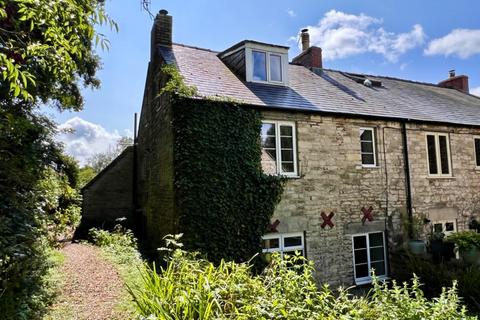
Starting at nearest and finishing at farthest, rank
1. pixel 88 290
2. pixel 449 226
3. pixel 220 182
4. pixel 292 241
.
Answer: pixel 88 290
pixel 220 182
pixel 292 241
pixel 449 226

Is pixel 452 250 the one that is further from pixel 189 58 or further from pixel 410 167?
pixel 189 58

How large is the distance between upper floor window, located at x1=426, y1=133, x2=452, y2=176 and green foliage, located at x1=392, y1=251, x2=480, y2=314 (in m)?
Result: 3.88

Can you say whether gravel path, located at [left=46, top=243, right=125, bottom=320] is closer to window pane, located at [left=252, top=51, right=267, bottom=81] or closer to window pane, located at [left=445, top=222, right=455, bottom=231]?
window pane, located at [left=252, top=51, right=267, bottom=81]

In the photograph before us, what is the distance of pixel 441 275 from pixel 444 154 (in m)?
5.62

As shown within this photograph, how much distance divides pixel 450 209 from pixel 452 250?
2.18 meters

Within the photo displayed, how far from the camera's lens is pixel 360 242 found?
11.6 m

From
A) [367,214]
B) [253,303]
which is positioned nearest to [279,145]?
[367,214]

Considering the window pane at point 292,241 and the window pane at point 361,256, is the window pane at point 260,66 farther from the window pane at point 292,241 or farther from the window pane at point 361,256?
the window pane at point 361,256

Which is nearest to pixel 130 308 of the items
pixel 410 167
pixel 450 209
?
pixel 410 167

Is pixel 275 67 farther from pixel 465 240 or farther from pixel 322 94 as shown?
pixel 465 240

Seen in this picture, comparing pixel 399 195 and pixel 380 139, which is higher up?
pixel 380 139

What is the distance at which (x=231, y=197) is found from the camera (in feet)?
31.6

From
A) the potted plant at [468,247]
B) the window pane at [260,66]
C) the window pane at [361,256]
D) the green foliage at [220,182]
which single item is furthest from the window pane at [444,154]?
the green foliage at [220,182]

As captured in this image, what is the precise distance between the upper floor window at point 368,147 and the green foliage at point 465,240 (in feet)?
12.5
